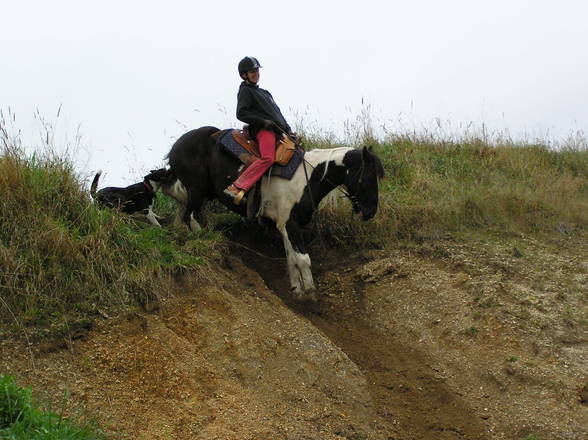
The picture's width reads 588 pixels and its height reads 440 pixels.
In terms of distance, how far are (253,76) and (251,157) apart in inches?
42.4

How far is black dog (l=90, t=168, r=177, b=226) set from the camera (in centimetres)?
1005

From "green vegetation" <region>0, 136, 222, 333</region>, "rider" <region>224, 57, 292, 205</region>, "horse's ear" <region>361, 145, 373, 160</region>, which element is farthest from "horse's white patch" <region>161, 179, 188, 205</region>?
"horse's ear" <region>361, 145, 373, 160</region>

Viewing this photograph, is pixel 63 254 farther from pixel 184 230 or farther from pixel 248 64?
pixel 248 64

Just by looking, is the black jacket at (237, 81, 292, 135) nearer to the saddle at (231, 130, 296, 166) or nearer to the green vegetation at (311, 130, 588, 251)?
the saddle at (231, 130, 296, 166)

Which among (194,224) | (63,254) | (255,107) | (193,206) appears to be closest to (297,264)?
(194,224)

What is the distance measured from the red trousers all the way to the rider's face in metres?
0.82

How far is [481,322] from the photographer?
315 inches

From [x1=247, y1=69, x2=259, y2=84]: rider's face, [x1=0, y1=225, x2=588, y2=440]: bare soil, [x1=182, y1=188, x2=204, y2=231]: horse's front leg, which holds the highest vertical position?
[x1=247, y1=69, x2=259, y2=84]: rider's face

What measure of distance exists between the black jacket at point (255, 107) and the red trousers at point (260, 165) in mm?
259

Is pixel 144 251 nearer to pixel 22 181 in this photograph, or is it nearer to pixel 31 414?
pixel 22 181

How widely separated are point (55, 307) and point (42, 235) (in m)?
0.75

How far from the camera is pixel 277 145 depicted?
9000mm

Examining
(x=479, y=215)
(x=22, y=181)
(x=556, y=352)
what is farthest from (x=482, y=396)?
(x=22, y=181)

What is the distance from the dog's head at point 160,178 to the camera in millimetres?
10039
